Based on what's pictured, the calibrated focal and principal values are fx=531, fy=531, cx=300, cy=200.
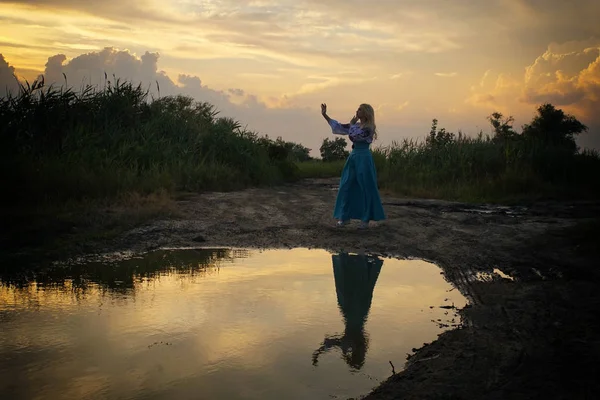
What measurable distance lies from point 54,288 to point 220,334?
6.26ft

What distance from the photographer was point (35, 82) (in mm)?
12469

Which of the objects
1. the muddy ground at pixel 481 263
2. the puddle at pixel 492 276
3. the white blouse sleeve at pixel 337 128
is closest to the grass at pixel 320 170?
the muddy ground at pixel 481 263

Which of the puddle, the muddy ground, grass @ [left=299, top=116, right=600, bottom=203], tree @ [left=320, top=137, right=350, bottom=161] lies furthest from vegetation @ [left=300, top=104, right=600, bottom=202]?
tree @ [left=320, top=137, right=350, bottom=161]

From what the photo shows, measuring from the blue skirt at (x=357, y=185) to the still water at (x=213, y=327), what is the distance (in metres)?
2.65

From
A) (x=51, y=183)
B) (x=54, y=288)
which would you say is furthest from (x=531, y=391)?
(x=51, y=183)

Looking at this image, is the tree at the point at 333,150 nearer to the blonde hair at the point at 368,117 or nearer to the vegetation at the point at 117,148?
the vegetation at the point at 117,148

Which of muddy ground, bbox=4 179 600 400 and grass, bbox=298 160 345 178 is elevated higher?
grass, bbox=298 160 345 178

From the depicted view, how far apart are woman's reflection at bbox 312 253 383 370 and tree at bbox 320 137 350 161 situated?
88.9 feet

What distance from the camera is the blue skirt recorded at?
325 inches

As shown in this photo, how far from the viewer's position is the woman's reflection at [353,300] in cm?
324

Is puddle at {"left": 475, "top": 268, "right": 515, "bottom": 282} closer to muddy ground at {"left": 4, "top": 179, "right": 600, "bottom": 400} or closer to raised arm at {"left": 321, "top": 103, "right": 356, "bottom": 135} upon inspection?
muddy ground at {"left": 4, "top": 179, "right": 600, "bottom": 400}

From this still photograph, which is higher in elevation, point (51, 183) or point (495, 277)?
point (51, 183)

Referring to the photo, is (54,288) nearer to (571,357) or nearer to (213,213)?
(571,357)

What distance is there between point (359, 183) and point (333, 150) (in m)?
25.1
